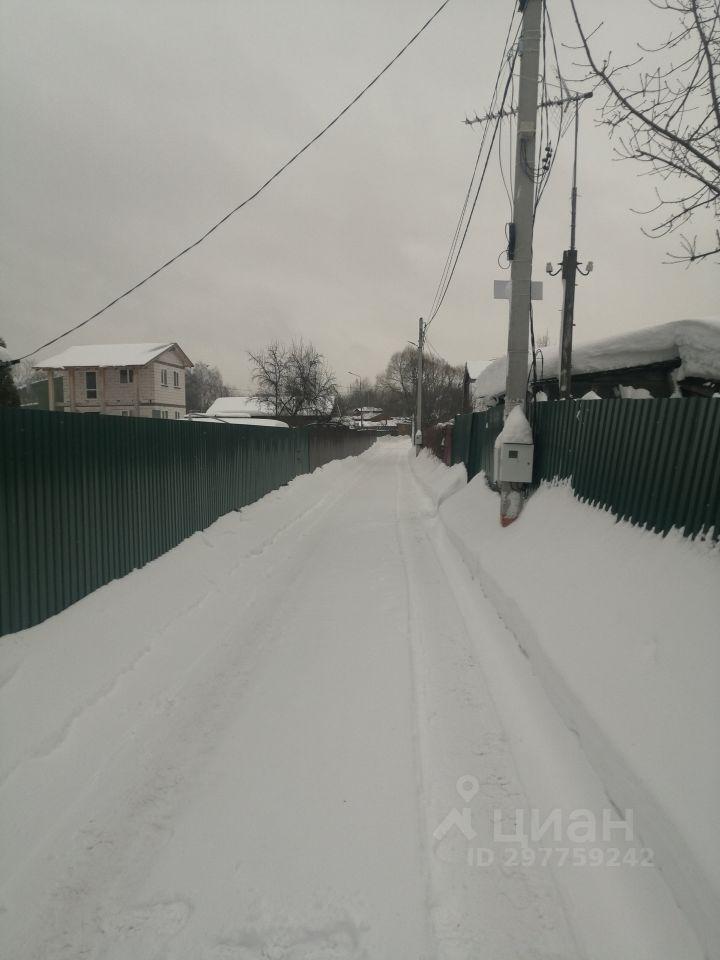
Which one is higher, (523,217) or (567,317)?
(523,217)

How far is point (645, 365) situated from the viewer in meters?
11.7

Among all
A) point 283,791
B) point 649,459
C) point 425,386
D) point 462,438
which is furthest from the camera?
point 425,386

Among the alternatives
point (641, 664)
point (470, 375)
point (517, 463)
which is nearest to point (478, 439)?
point (517, 463)

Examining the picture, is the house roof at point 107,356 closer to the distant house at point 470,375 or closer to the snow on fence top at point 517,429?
the distant house at point 470,375

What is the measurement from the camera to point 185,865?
221cm

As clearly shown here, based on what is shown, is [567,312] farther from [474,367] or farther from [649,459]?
[474,367]

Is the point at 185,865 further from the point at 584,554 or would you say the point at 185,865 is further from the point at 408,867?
the point at 584,554

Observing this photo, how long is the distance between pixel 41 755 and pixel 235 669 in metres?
1.42

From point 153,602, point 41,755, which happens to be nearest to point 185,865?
point 41,755

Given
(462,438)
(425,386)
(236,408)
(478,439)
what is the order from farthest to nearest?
(425,386)
(236,408)
(462,438)
(478,439)

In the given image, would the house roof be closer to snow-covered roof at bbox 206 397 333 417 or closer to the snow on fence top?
snow-covered roof at bbox 206 397 333 417

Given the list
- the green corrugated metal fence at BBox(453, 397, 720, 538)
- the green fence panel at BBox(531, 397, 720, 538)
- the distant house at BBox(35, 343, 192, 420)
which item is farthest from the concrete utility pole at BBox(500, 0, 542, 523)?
the distant house at BBox(35, 343, 192, 420)

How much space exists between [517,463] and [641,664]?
4264 millimetres

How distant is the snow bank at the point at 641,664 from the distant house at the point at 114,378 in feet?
99.0
